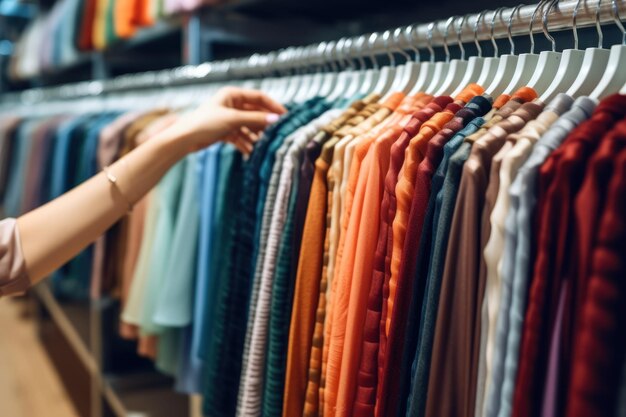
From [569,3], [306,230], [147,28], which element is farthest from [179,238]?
[147,28]

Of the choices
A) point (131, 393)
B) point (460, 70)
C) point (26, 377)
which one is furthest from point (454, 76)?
point (26, 377)

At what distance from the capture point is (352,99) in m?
1.02

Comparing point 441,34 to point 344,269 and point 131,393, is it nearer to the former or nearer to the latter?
point 344,269

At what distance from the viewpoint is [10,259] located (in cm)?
102

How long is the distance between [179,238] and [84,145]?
32.8 inches

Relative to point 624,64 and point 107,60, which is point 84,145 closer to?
point 107,60

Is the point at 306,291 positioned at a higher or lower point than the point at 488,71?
lower

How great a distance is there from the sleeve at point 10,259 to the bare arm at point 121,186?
1cm

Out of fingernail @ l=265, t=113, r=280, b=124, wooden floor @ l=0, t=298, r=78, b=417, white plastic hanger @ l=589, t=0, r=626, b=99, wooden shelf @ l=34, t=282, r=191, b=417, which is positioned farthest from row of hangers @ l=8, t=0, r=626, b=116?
wooden floor @ l=0, t=298, r=78, b=417

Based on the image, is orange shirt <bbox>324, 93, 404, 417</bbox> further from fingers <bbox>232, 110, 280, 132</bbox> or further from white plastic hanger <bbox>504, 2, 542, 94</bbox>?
fingers <bbox>232, 110, 280, 132</bbox>

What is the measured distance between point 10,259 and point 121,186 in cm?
22

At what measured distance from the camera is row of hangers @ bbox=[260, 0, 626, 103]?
2.33 feet

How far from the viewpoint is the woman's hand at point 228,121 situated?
3.58 ft

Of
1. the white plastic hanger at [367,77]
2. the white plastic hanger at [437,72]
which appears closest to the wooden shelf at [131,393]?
the white plastic hanger at [367,77]
